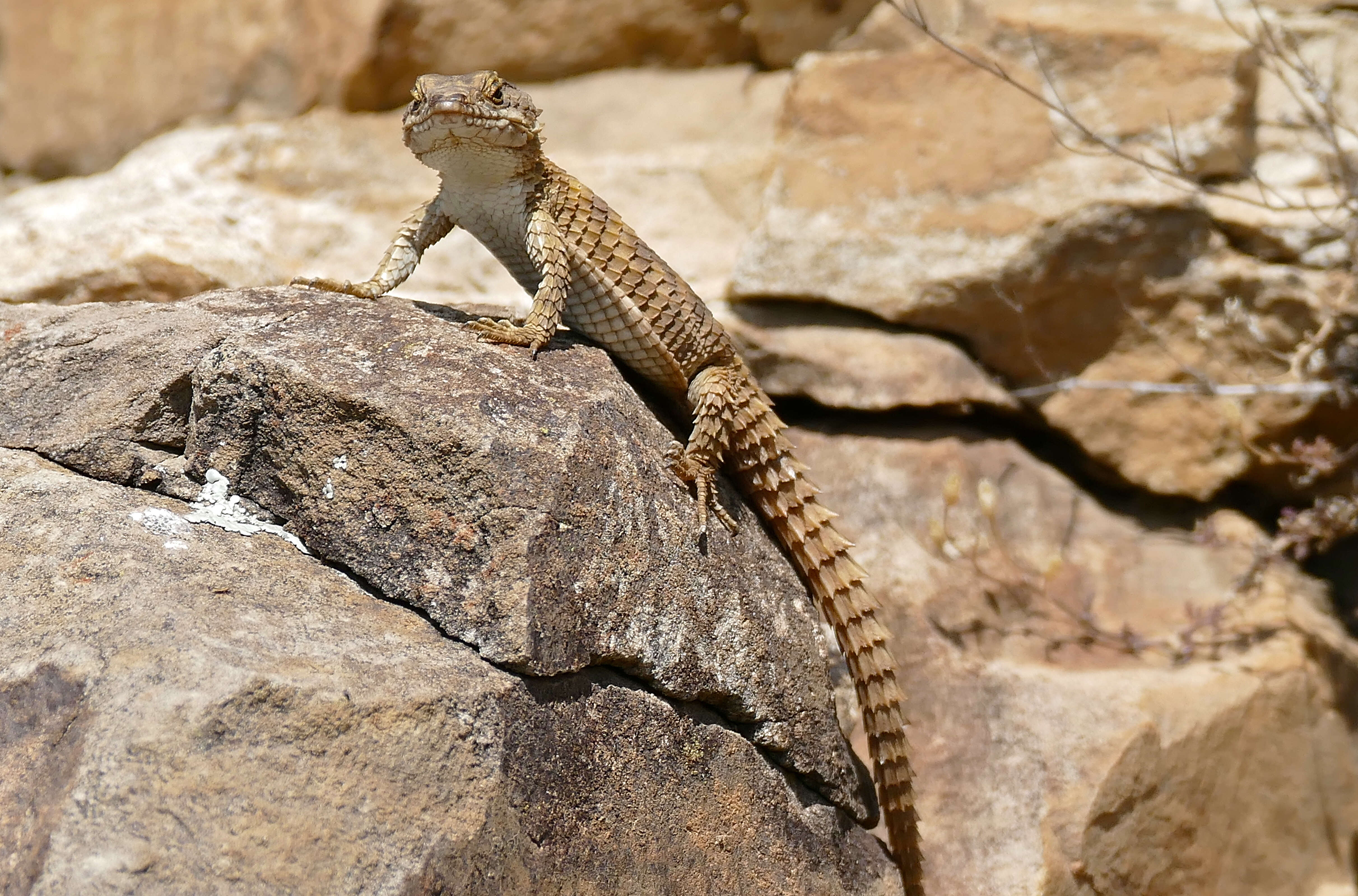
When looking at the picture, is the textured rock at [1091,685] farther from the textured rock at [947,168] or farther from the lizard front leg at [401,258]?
the lizard front leg at [401,258]

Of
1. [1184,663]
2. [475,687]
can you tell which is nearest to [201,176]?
[475,687]

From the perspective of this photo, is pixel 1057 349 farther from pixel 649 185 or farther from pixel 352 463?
pixel 352 463

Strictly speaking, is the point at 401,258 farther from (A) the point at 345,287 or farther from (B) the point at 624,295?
(B) the point at 624,295

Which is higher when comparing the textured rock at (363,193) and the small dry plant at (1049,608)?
the textured rock at (363,193)

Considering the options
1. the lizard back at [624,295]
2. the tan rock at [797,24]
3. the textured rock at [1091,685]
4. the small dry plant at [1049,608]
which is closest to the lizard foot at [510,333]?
the lizard back at [624,295]

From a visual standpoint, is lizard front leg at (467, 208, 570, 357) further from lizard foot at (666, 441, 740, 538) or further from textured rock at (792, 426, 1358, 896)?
textured rock at (792, 426, 1358, 896)

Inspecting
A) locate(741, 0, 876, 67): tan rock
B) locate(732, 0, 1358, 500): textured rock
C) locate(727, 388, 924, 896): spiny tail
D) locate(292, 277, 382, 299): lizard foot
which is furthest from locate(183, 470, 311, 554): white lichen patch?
locate(741, 0, 876, 67): tan rock

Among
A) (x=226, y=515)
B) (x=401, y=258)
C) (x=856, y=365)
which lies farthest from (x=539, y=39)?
(x=226, y=515)
